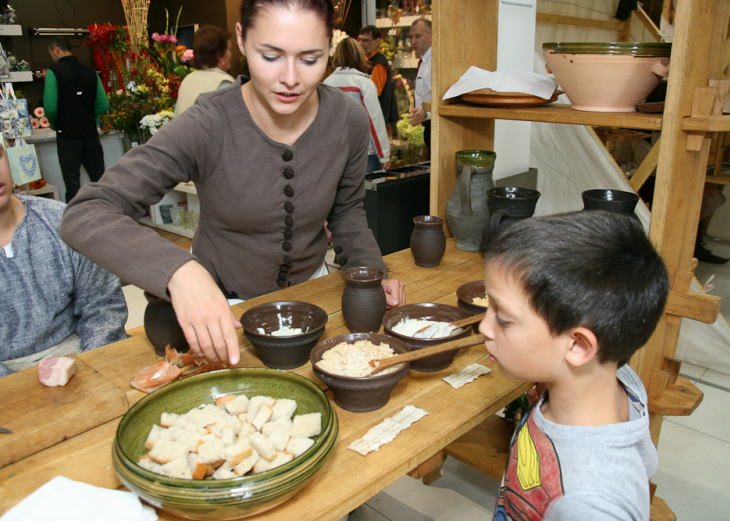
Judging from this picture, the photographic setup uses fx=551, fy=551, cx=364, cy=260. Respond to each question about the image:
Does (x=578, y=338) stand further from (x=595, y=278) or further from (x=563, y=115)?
(x=563, y=115)

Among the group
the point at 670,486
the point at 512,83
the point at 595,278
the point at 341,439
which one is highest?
the point at 512,83

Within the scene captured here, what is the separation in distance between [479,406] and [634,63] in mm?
1157

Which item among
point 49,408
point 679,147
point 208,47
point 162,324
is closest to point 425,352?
point 162,324

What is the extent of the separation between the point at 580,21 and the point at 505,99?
2.54 m

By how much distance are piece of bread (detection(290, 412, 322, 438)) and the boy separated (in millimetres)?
337

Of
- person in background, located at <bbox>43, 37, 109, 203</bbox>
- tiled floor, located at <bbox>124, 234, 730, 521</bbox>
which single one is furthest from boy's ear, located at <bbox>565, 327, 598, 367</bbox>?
person in background, located at <bbox>43, 37, 109, 203</bbox>

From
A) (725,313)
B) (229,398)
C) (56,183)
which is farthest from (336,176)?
(56,183)

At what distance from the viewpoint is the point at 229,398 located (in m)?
1.09

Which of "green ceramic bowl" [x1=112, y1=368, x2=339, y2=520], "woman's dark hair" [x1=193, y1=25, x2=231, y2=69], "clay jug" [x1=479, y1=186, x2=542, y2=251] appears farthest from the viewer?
"woman's dark hair" [x1=193, y1=25, x2=231, y2=69]

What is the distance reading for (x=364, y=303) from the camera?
1.39 meters

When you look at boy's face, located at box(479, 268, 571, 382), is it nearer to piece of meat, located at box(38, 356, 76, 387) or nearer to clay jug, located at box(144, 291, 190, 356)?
clay jug, located at box(144, 291, 190, 356)

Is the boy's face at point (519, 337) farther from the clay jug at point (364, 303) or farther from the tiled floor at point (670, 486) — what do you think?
the tiled floor at point (670, 486)

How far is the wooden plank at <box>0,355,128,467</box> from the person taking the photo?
1.00m

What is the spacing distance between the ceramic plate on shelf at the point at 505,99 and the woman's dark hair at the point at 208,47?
2989mm
